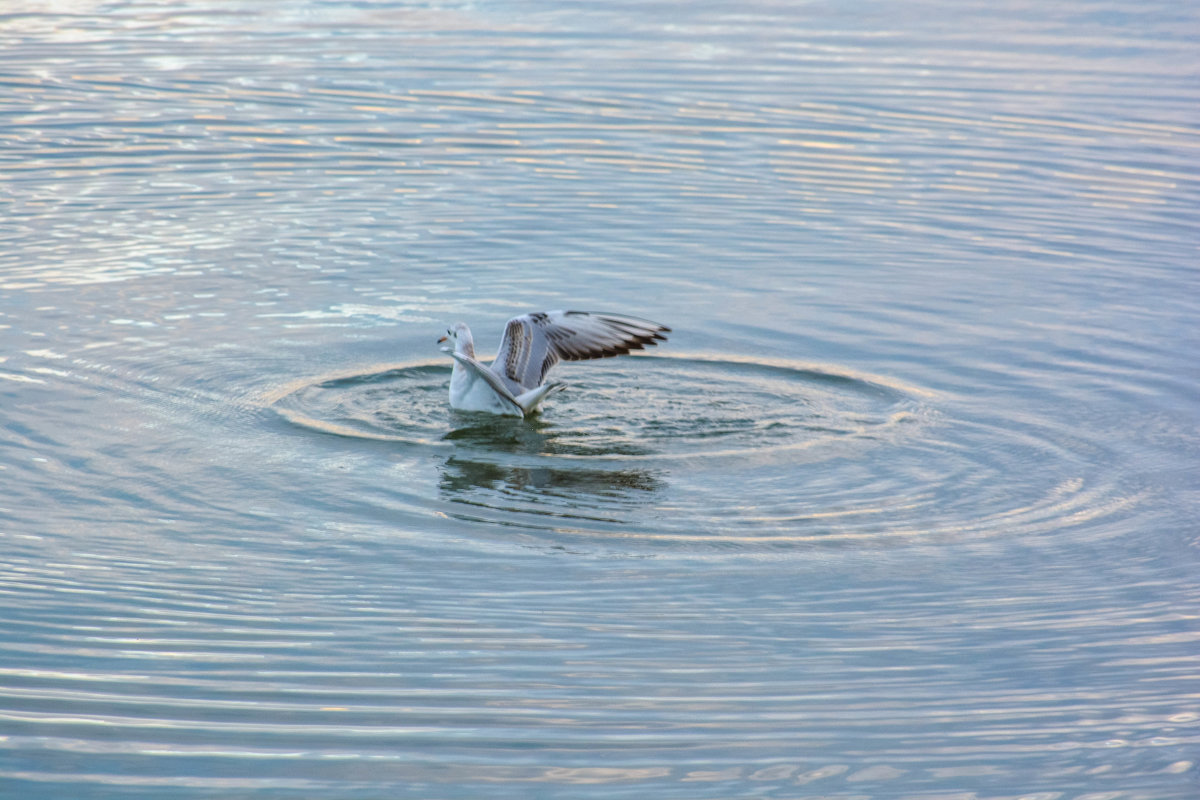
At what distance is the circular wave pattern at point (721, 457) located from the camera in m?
10.0

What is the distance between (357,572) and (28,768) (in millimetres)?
2644

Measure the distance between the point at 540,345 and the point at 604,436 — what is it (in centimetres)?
154

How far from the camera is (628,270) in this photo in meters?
16.2

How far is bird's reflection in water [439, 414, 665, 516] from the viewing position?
10.5m

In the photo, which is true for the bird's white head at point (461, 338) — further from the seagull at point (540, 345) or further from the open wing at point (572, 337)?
the open wing at point (572, 337)

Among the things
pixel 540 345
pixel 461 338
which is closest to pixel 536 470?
pixel 461 338

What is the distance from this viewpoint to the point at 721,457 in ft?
37.2

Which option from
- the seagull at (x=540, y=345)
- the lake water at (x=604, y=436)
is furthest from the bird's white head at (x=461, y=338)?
the lake water at (x=604, y=436)

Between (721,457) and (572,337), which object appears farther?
(572,337)

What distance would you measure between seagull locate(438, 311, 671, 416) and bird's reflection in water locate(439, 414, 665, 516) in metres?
0.20

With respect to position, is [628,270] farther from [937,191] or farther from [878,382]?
[937,191]

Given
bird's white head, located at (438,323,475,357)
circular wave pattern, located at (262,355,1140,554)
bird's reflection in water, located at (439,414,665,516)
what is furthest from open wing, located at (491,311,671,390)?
bird's reflection in water, located at (439,414,665,516)

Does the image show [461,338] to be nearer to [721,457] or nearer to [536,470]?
[536,470]

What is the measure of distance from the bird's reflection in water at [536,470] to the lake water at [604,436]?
0.19 ft
